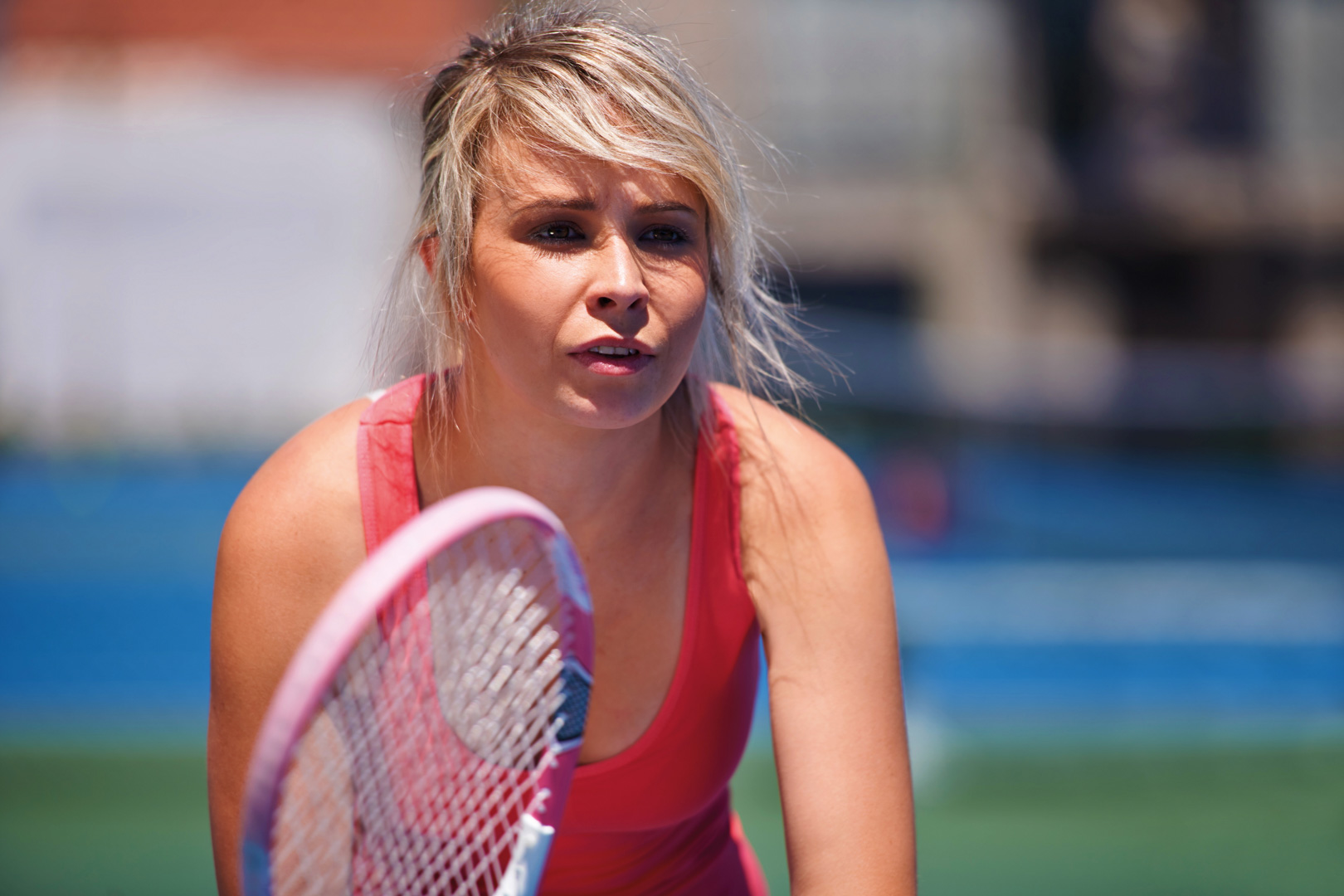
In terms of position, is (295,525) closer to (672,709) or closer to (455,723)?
(455,723)

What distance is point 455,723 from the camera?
141 centimetres

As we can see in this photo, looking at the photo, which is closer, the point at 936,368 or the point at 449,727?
the point at 449,727

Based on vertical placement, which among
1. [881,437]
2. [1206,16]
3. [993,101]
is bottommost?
[881,437]

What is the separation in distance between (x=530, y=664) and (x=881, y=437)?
843 centimetres

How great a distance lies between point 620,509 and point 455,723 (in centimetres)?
41

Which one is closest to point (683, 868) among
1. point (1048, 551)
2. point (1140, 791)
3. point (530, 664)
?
point (530, 664)

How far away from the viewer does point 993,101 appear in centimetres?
1366

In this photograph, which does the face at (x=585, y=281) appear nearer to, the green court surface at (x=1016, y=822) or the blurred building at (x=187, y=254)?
the green court surface at (x=1016, y=822)

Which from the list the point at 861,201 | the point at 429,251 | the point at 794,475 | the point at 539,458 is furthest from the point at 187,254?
the point at 794,475

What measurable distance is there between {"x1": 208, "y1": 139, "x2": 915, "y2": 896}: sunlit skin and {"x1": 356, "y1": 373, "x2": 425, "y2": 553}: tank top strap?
0.7 inches

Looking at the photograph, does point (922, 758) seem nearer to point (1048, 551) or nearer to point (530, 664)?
point (1048, 551)

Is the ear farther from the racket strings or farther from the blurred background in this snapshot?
the racket strings

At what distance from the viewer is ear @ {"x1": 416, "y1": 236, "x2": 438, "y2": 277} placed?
Result: 1.60 m

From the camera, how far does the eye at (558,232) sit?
1.45 m
